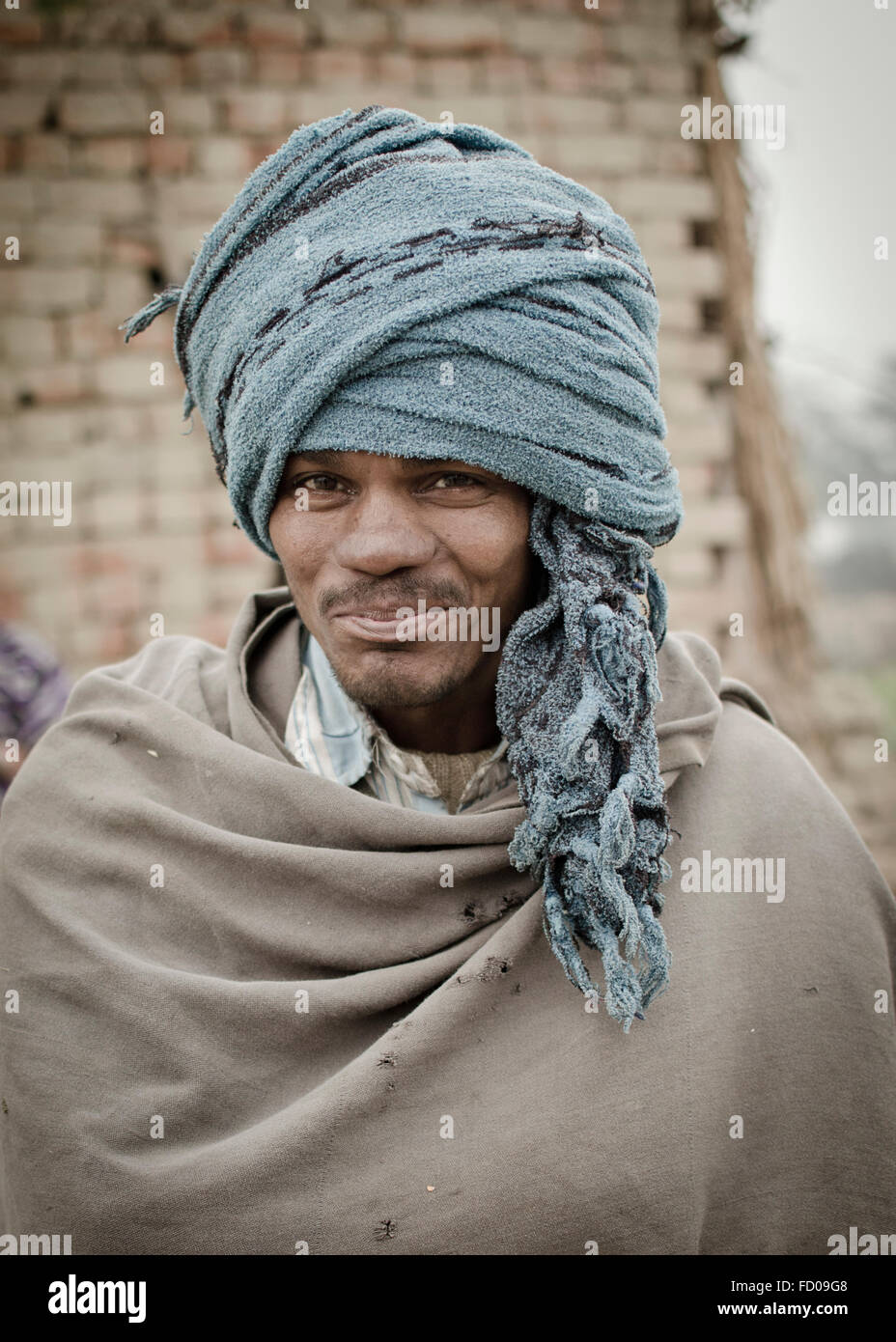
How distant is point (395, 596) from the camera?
6.23 feet

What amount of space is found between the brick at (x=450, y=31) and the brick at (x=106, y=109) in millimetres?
993

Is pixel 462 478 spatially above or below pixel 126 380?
below

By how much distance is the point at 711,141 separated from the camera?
458 cm

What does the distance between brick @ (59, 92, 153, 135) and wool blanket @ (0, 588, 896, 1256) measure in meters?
3.10

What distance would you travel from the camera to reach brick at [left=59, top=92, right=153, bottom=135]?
14.5ft

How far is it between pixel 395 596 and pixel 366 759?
36 centimetres

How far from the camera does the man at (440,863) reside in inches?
72.5

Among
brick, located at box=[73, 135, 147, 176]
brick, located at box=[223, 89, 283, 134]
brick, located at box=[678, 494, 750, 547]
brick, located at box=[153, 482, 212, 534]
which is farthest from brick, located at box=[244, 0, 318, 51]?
brick, located at box=[678, 494, 750, 547]

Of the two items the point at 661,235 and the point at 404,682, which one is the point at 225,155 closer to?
the point at 661,235

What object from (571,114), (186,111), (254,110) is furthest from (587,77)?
(186,111)

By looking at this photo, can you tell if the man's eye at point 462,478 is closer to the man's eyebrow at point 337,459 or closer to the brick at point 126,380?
the man's eyebrow at point 337,459

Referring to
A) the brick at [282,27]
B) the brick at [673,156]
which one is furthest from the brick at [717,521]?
the brick at [282,27]

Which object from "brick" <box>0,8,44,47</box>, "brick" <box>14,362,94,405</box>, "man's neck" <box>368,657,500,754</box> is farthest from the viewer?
"brick" <box>14,362,94,405</box>

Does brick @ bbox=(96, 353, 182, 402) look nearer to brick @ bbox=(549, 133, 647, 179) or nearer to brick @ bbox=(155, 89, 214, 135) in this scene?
brick @ bbox=(155, 89, 214, 135)
